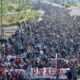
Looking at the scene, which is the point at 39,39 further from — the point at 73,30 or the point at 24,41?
the point at 73,30

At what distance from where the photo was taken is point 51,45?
36.7 m

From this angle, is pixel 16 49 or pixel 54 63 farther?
pixel 16 49

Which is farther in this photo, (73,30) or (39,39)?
(73,30)

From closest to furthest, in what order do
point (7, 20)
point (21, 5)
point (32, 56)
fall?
point (32, 56)
point (7, 20)
point (21, 5)

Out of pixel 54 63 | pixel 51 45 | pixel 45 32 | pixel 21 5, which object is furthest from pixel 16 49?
pixel 21 5

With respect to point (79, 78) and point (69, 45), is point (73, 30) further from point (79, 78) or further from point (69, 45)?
point (79, 78)

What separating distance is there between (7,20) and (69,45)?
31.9 meters

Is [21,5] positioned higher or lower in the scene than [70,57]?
lower

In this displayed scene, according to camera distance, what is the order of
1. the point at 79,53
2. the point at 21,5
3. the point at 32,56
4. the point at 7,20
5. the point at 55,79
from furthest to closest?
the point at 21,5
the point at 7,20
the point at 79,53
the point at 32,56
the point at 55,79

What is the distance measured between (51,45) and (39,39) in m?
1.92

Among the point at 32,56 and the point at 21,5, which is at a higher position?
the point at 32,56

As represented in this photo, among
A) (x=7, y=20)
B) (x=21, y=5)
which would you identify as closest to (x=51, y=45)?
(x=7, y=20)

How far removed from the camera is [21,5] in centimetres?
8431

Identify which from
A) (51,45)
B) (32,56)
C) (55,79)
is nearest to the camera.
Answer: (55,79)
